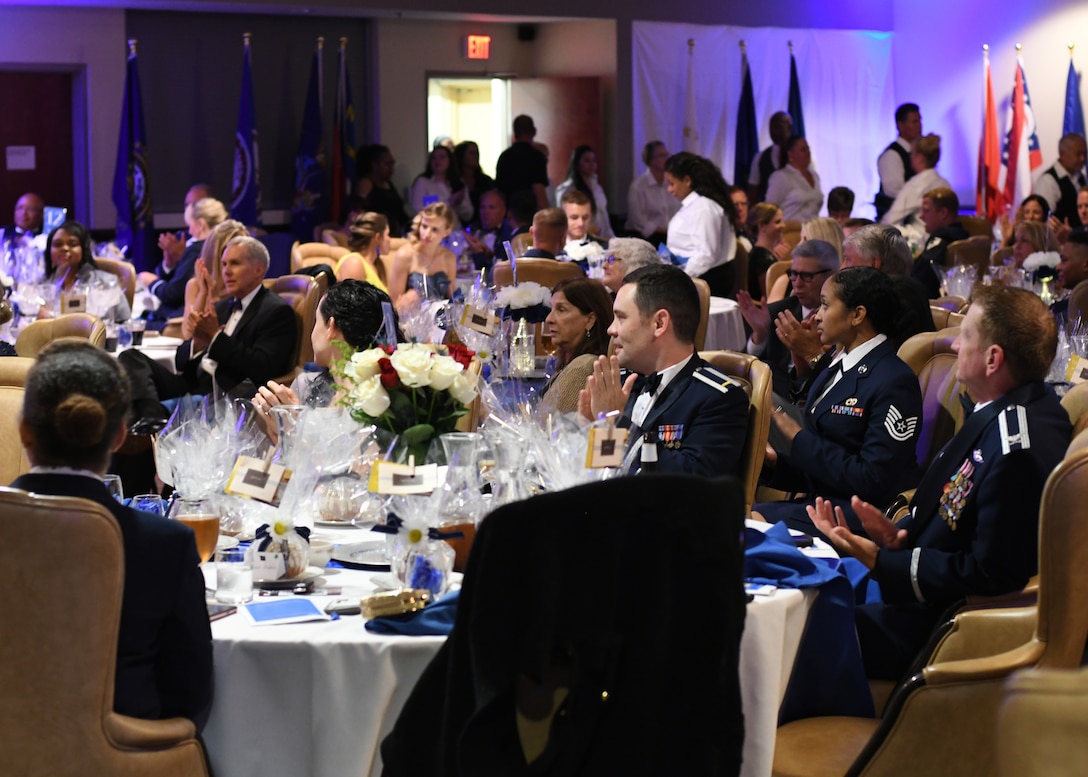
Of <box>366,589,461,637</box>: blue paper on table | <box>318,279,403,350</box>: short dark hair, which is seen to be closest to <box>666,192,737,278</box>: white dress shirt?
<box>318,279,403,350</box>: short dark hair

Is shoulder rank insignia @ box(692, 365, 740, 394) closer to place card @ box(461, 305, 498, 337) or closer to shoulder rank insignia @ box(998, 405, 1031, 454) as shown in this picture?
shoulder rank insignia @ box(998, 405, 1031, 454)

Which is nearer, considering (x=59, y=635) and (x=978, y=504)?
(x=59, y=635)

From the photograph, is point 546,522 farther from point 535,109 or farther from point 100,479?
point 535,109

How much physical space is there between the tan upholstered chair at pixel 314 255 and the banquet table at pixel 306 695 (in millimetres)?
6692

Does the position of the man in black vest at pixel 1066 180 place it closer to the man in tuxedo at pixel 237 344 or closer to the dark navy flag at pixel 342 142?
the dark navy flag at pixel 342 142

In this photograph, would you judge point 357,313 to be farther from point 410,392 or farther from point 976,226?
point 976,226

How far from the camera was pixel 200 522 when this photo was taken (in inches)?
107

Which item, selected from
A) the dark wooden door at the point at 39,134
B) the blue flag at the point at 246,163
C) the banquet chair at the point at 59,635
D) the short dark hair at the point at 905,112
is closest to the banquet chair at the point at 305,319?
the banquet chair at the point at 59,635

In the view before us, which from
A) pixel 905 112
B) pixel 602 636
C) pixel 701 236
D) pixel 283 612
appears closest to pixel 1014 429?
pixel 602 636

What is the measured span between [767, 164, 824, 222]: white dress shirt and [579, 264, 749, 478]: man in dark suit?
32.3 ft

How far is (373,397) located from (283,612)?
0.56m

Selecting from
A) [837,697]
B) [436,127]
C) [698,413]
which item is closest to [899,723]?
[837,697]

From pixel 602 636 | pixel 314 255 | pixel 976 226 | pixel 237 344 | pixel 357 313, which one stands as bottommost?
pixel 602 636

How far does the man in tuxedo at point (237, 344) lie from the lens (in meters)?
5.98
